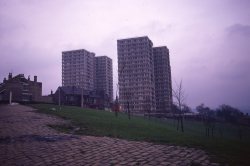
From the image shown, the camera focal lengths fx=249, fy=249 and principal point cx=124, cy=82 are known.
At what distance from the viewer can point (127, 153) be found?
29.8ft

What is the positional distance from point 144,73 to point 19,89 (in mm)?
68331

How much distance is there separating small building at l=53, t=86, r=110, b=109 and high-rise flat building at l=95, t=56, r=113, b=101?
4819 centimetres

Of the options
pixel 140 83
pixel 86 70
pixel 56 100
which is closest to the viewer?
pixel 56 100

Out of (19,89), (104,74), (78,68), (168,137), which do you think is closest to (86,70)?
(78,68)

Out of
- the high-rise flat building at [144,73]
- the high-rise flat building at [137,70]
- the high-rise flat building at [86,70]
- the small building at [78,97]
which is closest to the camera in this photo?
the small building at [78,97]

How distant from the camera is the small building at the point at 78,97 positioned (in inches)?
3333

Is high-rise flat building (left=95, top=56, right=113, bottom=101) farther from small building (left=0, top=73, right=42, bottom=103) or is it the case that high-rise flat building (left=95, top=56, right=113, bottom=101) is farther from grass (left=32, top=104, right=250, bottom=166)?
grass (left=32, top=104, right=250, bottom=166)

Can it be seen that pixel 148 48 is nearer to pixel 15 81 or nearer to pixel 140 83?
pixel 140 83

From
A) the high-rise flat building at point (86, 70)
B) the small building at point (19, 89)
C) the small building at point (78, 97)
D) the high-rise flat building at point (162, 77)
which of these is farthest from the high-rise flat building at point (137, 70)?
the small building at point (19, 89)

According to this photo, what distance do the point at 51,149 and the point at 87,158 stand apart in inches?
85.0

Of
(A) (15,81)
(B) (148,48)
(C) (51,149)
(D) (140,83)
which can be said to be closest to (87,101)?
(A) (15,81)

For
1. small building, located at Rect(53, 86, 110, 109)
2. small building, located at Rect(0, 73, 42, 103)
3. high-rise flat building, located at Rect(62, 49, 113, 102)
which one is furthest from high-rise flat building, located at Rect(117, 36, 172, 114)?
small building, located at Rect(0, 73, 42, 103)

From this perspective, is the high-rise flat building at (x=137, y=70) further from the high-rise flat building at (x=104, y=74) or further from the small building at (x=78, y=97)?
the small building at (x=78, y=97)

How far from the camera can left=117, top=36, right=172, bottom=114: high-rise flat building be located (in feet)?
418
